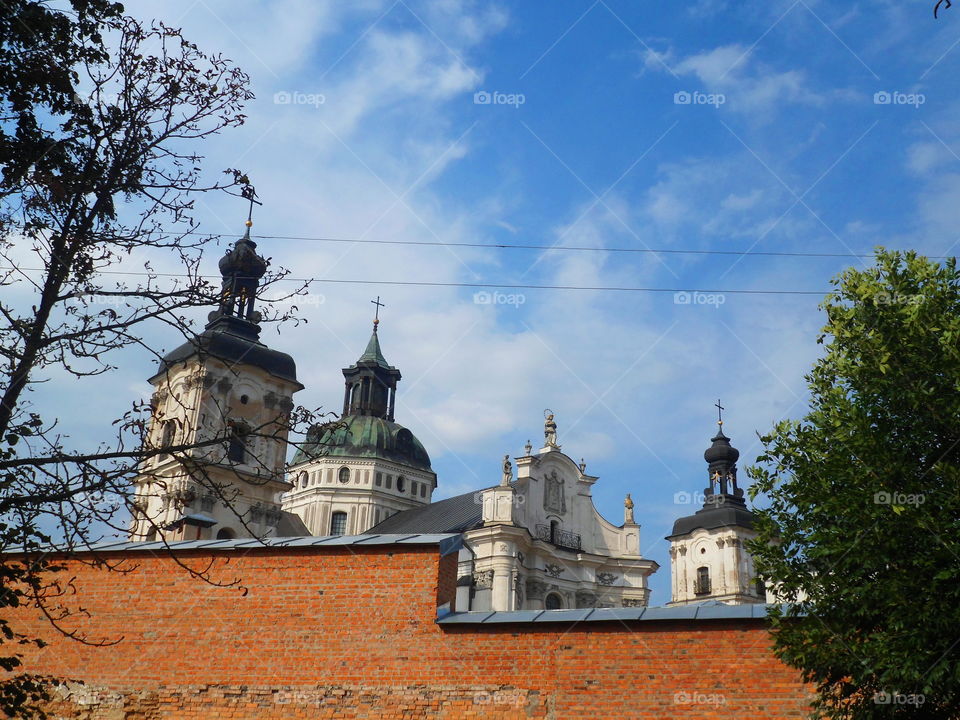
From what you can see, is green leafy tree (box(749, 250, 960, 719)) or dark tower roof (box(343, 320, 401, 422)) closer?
green leafy tree (box(749, 250, 960, 719))

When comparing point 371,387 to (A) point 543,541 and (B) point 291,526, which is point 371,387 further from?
(A) point 543,541

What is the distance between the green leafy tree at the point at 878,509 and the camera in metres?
9.02

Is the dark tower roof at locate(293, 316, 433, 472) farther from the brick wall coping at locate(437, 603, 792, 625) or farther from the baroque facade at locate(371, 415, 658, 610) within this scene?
the brick wall coping at locate(437, 603, 792, 625)

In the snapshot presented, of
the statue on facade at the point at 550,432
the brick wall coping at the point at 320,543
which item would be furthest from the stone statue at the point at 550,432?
the brick wall coping at the point at 320,543

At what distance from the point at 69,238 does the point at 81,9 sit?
2.13m

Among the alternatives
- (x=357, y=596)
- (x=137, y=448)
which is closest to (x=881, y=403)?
(x=357, y=596)

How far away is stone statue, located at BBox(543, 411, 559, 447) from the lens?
4972 centimetres

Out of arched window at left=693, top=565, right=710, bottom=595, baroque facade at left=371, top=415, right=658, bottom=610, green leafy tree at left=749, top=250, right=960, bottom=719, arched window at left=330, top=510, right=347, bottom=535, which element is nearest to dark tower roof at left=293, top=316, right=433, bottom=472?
arched window at left=330, top=510, right=347, bottom=535

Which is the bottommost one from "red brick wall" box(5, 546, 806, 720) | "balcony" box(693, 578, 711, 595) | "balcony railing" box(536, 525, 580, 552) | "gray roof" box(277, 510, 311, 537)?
"red brick wall" box(5, 546, 806, 720)

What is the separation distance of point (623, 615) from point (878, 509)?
298 centimetres

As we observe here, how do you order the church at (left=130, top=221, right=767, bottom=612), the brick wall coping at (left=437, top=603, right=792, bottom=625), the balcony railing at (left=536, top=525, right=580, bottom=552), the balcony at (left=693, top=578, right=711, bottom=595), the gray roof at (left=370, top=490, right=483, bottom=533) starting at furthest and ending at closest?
1. the balcony at (left=693, top=578, right=711, bottom=595)
2. the balcony railing at (left=536, top=525, right=580, bottom=552)
3. the gray roof at (left=370, top=490, right=483, bottom=533)
4. the church at (left=130, top=221, right=767, bottom=612)
5. the brick wall coping at (left=437, top=603, right=792, bottom=625)

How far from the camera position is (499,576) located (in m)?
42.2

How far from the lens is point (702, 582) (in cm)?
5312

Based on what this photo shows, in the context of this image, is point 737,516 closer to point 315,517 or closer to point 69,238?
point 315,517
